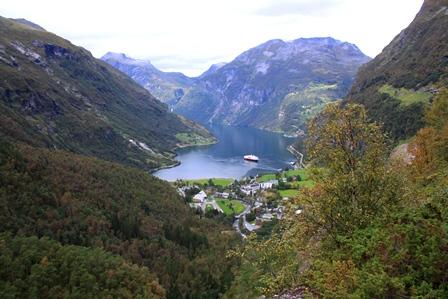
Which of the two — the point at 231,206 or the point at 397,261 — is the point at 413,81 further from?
the point at 397,261

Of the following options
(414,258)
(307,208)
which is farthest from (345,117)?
(414,258)

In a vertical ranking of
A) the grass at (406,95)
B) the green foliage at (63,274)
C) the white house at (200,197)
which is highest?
the grass at (406,95)

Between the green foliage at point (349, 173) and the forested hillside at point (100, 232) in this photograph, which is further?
the forested hillside at point (100, 232)

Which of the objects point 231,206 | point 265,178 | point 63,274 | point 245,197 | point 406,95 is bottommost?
point 231,206

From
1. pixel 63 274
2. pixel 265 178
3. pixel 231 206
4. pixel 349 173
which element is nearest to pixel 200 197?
pixel 231 206

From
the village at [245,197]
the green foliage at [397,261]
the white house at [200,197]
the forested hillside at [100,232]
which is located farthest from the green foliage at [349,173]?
the white house at [200,197]

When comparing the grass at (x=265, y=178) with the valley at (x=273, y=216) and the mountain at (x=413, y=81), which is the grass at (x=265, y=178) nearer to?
the valley at (x=273, y=216)

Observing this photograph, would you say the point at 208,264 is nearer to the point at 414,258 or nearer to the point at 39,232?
the point at 39,232
